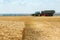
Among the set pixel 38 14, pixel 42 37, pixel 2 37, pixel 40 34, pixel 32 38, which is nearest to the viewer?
pixel 2 37

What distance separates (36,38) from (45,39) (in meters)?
0.56

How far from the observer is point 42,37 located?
482 inches

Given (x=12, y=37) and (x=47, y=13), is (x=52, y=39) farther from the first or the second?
(x=47, y=13)

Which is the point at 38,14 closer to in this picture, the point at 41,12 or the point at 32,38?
the point at 41,12

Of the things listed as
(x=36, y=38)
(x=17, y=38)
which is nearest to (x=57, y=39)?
(x=36, y=38)

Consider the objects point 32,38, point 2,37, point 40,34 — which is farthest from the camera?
point 40,34

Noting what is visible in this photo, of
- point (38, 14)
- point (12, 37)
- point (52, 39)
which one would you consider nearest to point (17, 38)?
point (12, 37)

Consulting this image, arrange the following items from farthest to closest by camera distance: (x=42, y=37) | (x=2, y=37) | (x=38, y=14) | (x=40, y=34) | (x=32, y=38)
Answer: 1. (x=38, y=14)
2. (x=40, y=34)
3. (x=42, y=37)
4. (x=32, y=38)
5. (x=2, y=37)

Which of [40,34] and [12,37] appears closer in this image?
[12,37]

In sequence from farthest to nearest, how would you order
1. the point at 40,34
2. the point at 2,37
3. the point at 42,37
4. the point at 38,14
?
1. the point at 38,14
2. the point at 40,34
3. the point at 42,37
4. the point at 2,37

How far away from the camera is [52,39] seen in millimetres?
11789

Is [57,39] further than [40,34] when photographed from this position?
No

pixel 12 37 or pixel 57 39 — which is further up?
pixel 12 37

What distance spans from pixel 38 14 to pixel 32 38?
1923 centimetres
